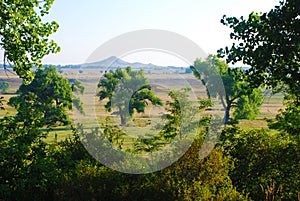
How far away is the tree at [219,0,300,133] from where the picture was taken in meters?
10.2

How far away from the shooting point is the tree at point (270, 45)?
1022 centimetres

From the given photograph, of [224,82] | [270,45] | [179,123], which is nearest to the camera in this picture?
[270,45]

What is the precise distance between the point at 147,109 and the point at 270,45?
42.4 metres

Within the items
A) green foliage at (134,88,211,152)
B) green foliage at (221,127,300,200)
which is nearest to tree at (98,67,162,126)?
green foliage at (134,88,211,152)

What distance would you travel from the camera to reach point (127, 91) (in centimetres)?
5044

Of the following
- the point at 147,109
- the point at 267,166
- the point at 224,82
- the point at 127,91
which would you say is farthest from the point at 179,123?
the point at 224,82

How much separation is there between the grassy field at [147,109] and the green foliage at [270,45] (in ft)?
6.22

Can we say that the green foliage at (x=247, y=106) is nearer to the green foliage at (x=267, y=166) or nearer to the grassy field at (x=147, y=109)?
the grassy field at (x=147, y=109)

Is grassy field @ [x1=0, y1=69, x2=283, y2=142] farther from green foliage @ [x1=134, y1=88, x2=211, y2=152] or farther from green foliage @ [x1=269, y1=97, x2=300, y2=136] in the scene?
green foliage @ [x1=269, y1=97, x2=300, y2=136]

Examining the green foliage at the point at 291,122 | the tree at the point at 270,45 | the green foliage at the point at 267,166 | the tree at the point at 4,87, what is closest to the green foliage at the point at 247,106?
the green foliage at the point at 291,122

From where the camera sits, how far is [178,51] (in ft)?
42.0

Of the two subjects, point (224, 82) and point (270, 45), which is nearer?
point (270, 45)

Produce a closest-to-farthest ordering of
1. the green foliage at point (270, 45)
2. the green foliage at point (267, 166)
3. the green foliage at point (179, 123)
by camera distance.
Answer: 1. the green foliage at point (270, 45)
2. the green foliage at point (267, 166)
3. the green foliage at point (179, 123)

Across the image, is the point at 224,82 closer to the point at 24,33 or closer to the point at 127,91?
the point at 127,91
